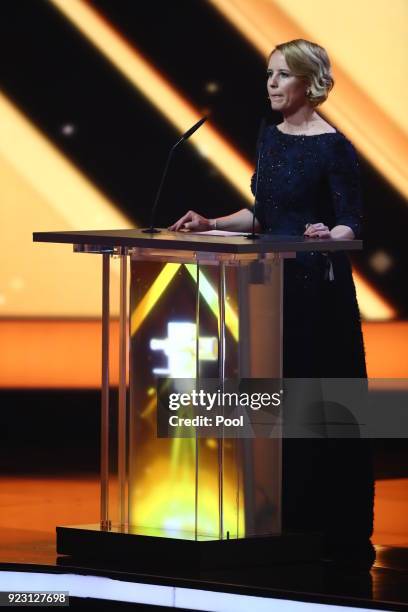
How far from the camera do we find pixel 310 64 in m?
3.65

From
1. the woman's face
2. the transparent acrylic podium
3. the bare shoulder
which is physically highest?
the woman's face

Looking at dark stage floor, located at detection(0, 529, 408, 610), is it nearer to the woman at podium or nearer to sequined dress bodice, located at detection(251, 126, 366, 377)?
the woman at podium

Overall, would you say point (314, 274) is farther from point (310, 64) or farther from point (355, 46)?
point (355, 46)

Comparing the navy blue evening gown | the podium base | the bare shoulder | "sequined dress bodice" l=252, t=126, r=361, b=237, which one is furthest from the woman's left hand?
the podium base

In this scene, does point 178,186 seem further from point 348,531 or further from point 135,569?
point 135,569

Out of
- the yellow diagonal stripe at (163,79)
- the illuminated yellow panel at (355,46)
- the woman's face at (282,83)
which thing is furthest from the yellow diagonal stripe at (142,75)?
the woman's face at (282,83)

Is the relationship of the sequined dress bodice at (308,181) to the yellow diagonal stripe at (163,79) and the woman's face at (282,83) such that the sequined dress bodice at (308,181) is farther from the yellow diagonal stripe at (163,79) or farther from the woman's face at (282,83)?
the yellow diagonal stripe at (163,79)

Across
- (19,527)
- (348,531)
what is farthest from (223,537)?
(19,527)

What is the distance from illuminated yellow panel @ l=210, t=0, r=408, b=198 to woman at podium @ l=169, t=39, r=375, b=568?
97.9 inches

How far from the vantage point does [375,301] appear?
6391mm

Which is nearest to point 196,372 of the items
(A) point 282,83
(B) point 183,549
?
(B) point 183,549

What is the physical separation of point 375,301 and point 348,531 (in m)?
2.65

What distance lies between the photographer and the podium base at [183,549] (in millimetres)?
3293

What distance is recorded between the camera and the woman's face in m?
3.66
